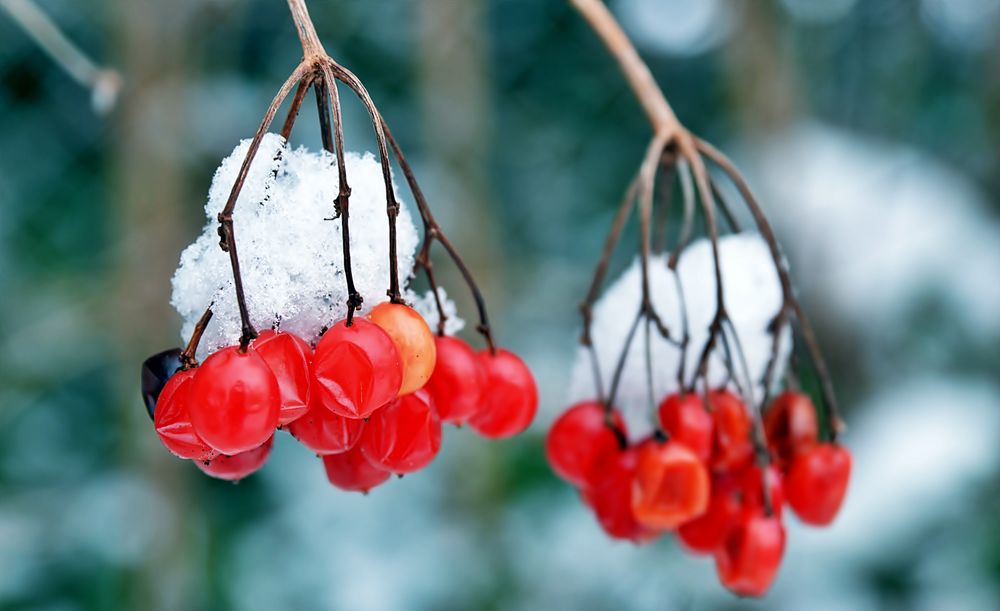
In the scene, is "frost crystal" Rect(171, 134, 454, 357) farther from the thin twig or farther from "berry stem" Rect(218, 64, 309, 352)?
the thin twig

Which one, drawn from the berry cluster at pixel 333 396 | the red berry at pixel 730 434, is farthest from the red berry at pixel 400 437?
the red berry at pixel 730 434

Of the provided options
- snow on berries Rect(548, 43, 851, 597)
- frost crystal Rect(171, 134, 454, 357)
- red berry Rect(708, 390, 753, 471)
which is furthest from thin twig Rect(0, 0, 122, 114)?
red berry Rect(708, 390, 753, 471)

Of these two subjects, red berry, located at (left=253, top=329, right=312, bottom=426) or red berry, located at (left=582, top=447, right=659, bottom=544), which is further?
red berry, located at (left=582, top=447, right=659, bottom=544)

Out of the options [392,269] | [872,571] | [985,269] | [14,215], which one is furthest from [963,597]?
[14,215]

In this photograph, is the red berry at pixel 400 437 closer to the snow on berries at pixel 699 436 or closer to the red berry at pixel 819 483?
the snow on berries at pixel 699 436

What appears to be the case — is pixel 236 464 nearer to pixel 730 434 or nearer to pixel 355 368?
pixel 355 368

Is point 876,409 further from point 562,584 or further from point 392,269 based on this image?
point 392,269
